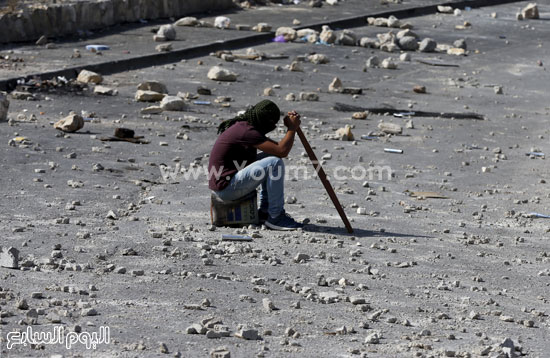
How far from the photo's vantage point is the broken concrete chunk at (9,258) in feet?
20.5

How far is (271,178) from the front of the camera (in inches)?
304

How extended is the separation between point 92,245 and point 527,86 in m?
10.7

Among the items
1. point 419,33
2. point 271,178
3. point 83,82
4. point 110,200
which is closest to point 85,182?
point 110,200

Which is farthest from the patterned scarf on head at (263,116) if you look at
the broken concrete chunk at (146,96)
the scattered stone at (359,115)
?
the broken concrete chunk at (146,96)

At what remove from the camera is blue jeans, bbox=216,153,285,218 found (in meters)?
7.69

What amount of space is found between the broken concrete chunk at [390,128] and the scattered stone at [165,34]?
6.10 m

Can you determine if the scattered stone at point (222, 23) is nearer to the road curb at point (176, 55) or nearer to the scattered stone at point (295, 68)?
the road curb at point (176, 55)

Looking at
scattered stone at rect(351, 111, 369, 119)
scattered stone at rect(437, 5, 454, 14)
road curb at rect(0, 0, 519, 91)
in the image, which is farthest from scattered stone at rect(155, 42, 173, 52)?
scattered stone at rect(437, 5, 454, 14)

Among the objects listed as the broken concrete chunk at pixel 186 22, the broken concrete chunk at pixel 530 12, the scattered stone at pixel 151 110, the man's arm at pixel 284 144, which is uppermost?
the man's arm at pixel 284 144

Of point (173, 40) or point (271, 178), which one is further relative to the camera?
point (173, 40)

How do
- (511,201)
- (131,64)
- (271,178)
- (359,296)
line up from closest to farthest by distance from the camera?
(359,296) → (271,178) → (511,201) → (131,64)

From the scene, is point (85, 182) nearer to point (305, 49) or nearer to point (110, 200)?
point (110, 200)

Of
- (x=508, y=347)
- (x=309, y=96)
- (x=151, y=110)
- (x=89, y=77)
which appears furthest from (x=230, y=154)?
(x=89, y=77)
